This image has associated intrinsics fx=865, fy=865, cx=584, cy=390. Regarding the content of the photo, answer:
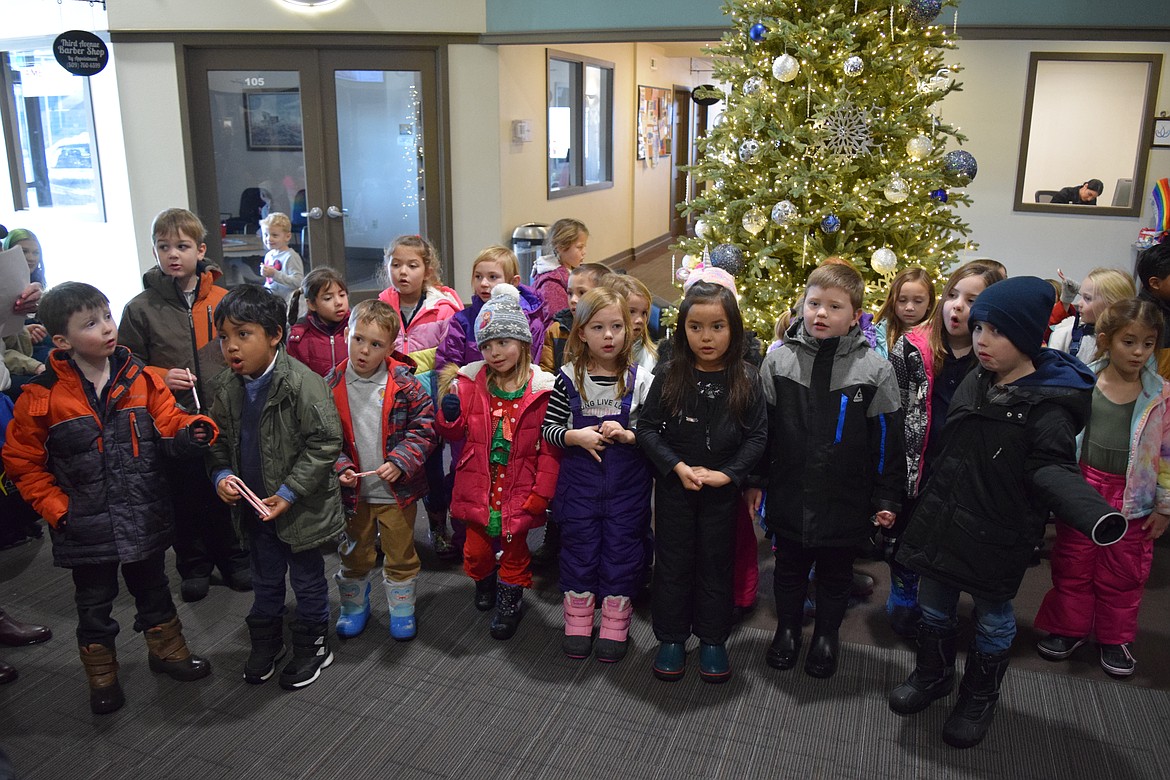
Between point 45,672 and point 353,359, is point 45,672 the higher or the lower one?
the lower one

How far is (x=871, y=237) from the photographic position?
4406mm

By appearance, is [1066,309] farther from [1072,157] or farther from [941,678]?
[1072,157]

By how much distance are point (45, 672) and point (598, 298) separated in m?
2.31

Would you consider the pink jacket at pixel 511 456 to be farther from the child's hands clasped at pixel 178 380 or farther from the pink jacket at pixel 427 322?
the child's hands clasped at pixel 178 380

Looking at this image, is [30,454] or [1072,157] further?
[1072,157]

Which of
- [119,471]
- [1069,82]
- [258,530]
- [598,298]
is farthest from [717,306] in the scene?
[1069,82]

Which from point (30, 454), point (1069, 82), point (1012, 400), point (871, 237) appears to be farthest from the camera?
point (1069, 82)

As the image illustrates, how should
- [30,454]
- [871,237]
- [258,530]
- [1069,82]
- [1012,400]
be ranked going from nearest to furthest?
[1012,400] → [30,454] → [258,530] → [871,237] → [1069,82]

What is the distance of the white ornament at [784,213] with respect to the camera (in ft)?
14.1

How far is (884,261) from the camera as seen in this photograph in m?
4.19

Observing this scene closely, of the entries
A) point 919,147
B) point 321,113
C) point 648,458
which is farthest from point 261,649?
point 321,113

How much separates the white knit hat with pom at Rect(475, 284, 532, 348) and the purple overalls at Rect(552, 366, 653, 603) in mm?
219

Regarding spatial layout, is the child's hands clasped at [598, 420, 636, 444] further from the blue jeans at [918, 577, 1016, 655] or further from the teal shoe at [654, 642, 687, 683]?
the blue jeans at [918, 577, 1016, 655]

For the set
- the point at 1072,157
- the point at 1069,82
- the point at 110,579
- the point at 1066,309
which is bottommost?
the point at 110,579
